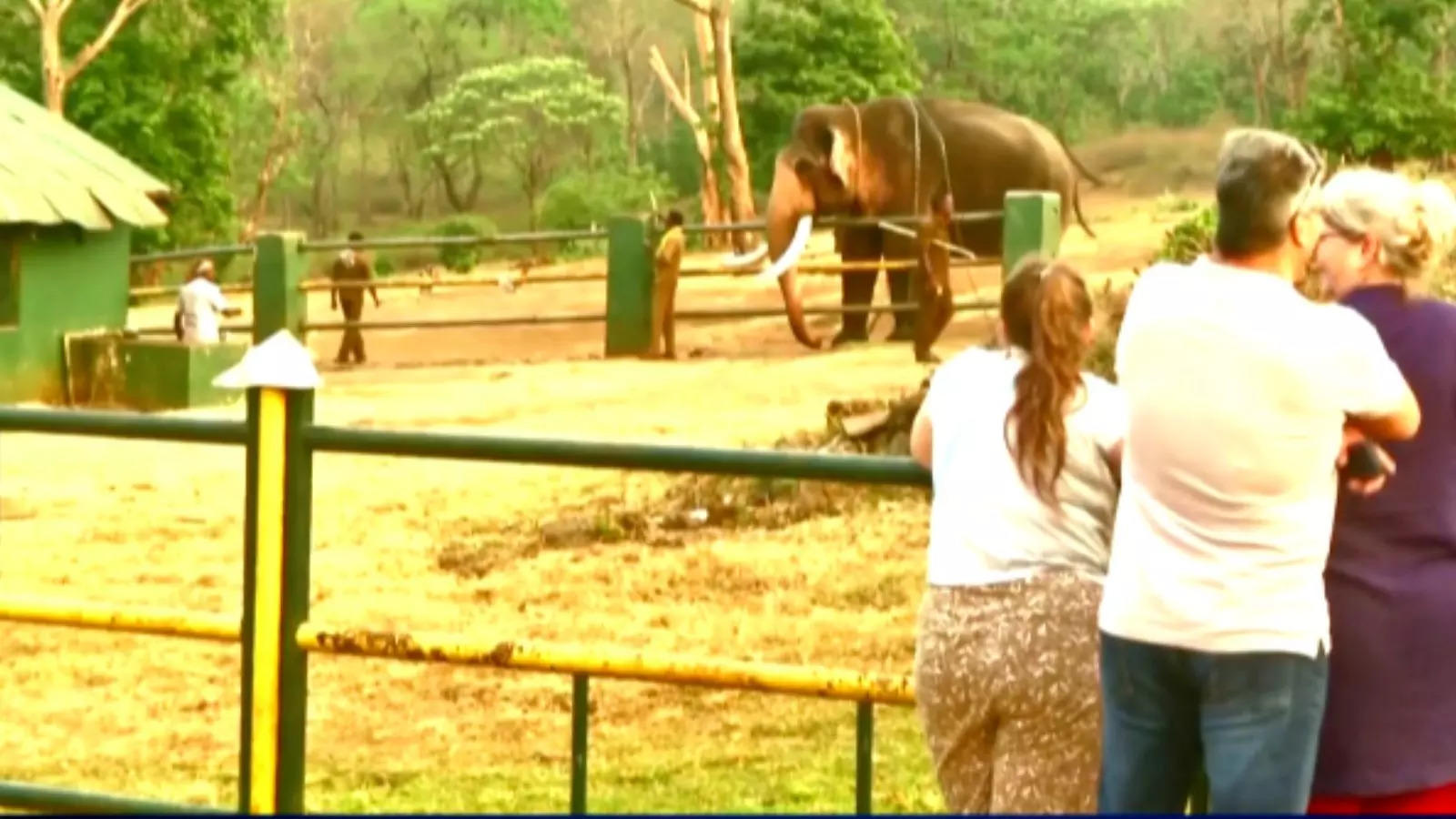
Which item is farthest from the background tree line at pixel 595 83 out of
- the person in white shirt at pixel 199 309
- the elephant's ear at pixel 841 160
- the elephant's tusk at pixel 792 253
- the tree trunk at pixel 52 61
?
the person in white shirt at pixel 199 309

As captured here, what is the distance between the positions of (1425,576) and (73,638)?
22.5 feet

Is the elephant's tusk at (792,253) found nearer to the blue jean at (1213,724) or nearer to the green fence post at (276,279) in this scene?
the green fence post at (276,279)

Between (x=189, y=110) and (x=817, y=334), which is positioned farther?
(x=189, y=110)

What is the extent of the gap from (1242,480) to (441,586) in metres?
7.44

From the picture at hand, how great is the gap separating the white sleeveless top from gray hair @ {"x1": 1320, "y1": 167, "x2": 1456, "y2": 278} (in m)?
0.41

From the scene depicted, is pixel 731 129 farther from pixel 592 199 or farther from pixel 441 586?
pixel 441 586

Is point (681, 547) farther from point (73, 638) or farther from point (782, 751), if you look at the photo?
point (782, 751)

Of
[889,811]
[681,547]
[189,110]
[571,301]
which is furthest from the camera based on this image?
[189,110]

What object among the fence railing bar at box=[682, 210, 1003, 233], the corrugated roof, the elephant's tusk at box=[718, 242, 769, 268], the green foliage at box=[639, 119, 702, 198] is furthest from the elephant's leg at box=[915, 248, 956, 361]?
the green foliage at box=[639, 119, 702, 198]

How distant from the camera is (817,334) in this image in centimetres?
2273

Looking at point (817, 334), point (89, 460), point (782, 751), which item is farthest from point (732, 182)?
point (782, 751)

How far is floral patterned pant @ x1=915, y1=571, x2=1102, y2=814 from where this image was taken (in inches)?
145

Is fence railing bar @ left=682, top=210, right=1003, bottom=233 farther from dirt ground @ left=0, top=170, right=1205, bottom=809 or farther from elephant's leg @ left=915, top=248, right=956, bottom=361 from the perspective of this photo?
dirt ground @ left=0, top=170, right=1205, bottom=809

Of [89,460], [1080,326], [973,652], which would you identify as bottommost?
[89,460]
